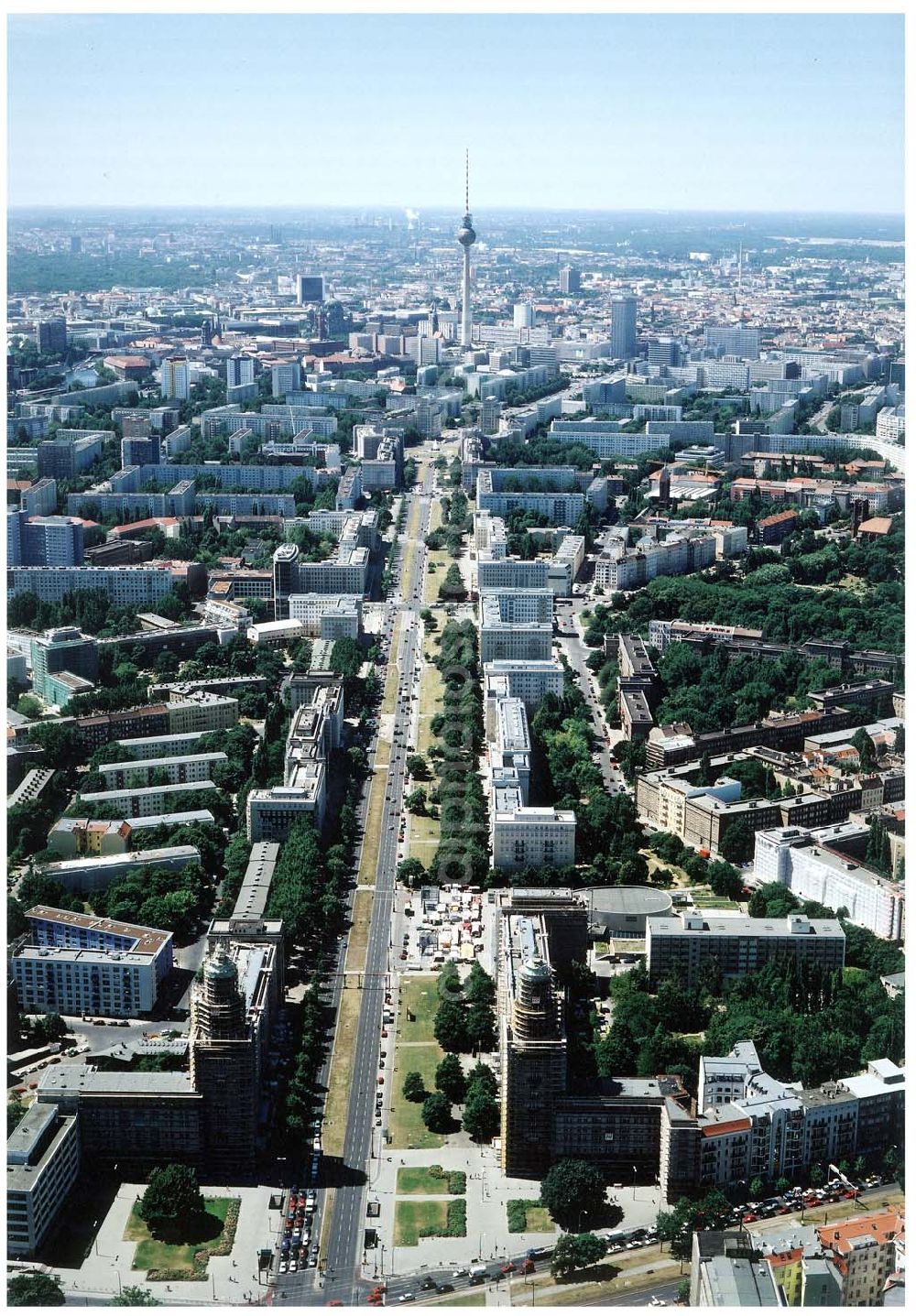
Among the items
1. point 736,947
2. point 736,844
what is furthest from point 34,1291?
point 736,844

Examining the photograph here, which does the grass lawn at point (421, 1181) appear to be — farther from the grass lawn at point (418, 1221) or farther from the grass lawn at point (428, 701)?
the grass lawn at point (428, 701)

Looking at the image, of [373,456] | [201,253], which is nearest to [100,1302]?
[373,456]

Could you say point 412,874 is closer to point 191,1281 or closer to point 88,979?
point 88,979

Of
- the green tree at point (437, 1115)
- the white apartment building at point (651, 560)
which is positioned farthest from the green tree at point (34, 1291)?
the white apartment building at point (651, 560)

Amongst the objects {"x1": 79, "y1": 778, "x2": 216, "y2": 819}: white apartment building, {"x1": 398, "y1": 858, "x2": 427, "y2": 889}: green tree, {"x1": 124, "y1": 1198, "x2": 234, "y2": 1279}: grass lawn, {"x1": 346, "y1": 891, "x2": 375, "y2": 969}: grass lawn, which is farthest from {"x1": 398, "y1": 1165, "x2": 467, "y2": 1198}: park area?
{"x1": 79, "y1": 778, "x2": 216, "y2": 819}: white apartment building

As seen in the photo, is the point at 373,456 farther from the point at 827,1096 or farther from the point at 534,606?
the point at 827,1096

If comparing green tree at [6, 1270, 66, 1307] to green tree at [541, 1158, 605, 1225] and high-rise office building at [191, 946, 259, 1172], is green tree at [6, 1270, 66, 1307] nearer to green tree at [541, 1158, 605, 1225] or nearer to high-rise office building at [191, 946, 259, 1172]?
high-rise office building at [191, 946, 259, 1172]
